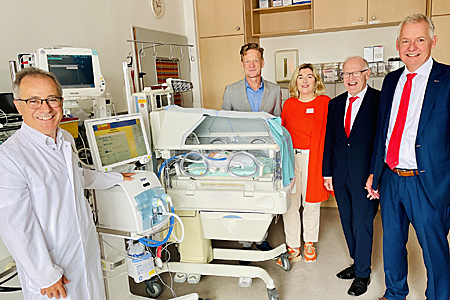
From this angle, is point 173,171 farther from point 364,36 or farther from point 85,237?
point 364,36

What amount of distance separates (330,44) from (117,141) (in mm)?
3168

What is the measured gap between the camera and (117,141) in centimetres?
213

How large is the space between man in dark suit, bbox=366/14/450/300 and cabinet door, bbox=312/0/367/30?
2.09 metres

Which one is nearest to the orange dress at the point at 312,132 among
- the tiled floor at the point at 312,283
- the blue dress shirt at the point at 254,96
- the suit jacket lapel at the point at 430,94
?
the blue dress shirt at the point at 254,96

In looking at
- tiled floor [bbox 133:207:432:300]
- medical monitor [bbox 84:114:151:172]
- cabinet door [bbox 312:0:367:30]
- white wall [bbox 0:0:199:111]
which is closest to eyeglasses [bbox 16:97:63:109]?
medical monitor [bbox 84:114:151:172]

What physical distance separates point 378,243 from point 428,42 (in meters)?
1.91

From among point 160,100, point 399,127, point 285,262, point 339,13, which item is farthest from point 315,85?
point 339,13

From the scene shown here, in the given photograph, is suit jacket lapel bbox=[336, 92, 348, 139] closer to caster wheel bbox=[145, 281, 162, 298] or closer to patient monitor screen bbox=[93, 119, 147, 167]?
patient monitor screen bbox=[93, 119, 147, 167]

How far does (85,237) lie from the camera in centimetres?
161

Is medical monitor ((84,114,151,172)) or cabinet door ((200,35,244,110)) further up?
cabinet door ((200,35,244,110))

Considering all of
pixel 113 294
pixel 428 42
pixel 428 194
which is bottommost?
pixel 113 294

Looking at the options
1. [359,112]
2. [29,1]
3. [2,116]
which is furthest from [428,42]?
[29,1]

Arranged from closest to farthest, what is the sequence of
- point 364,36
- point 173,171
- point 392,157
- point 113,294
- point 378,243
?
point 392,157 < point 113,294 < point 173,171 < point 378,243 < point 364,36

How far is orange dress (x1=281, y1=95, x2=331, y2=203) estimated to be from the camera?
2715mm
